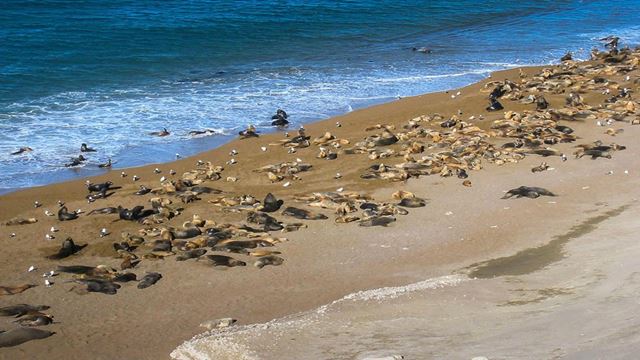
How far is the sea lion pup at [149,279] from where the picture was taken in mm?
12570

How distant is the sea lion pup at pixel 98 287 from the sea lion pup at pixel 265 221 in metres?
2.82

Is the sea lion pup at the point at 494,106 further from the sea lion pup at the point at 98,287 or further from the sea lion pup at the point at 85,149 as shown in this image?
the sea lion pup at the point at 98,287

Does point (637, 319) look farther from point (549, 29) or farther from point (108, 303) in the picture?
point (549, 29)

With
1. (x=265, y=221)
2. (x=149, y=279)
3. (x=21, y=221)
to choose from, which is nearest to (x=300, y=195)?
(x=265, y=221)

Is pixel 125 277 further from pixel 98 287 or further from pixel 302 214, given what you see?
pixel 302 214

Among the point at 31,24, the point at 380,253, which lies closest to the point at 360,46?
the point at 31,24

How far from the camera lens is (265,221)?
14.7 meters

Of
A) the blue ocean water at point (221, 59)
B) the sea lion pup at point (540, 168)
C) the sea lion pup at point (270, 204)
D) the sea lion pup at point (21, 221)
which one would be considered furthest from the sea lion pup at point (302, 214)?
the blue ocean water at point (221, 59)

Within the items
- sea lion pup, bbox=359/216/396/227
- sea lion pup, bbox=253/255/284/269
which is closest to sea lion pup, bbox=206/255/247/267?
sea lion pup, bbox=253/255/284/269

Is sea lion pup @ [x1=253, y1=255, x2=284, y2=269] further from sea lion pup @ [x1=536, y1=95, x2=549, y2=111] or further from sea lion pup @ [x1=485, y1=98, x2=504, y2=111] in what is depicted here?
sea lion pup @ [x1=536, y1=95, x2=549, y2=111]

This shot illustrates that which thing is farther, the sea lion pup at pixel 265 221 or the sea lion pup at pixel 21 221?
the sea lion pup at pixel 21 221

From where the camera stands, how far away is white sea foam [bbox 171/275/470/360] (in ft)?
33.7

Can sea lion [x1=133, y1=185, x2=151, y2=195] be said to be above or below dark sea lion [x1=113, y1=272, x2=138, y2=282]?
above

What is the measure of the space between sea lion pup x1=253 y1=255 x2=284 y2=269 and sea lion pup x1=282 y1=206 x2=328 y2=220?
68.7 inches
